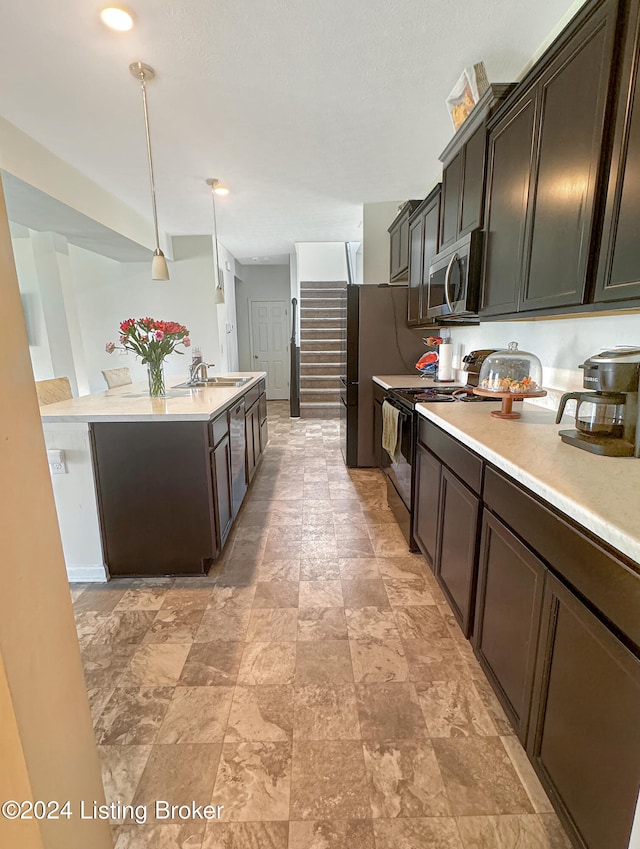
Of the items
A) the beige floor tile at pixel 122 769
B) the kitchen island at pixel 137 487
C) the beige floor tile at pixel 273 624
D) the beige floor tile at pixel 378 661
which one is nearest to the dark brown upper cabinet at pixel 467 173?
the kitchen island at pixel 137 487

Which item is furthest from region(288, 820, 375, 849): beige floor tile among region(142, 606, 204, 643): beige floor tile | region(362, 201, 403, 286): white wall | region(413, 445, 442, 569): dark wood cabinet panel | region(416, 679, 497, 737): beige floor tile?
region(362, 201, 403, 286): white wall

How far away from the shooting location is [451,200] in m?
2.42

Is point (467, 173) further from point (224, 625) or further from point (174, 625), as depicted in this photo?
point (174, 625)

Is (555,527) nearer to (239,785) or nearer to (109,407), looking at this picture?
(239,785)

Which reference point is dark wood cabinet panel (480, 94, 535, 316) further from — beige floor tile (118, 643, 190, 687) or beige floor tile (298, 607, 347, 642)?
beige floor tile (118, 643, 190, 687)

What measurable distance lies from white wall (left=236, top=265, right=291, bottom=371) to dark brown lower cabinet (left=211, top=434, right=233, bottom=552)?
239 inches

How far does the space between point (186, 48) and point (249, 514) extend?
112 inches

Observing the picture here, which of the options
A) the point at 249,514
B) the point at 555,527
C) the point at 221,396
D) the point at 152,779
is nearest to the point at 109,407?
the point at 221,396

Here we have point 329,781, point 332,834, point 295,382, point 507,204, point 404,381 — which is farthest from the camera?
point 295,382

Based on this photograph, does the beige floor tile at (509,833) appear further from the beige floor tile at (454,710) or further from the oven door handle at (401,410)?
the oven door handle at (401,410)

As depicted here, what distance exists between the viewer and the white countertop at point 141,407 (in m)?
2.09

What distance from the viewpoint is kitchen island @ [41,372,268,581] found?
2111 mm

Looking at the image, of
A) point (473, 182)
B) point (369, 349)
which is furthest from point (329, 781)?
point (369, 349)

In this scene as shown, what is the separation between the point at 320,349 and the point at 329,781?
6.09 meters
